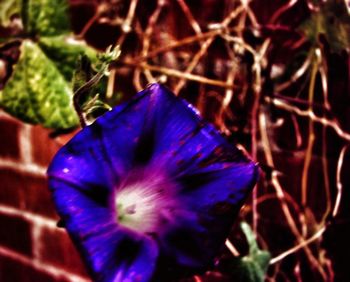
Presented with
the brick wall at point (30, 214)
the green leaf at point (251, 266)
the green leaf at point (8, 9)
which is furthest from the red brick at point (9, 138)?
the green leaf at point (251, 266)

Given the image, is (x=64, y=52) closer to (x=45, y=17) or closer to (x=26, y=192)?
(x=45, y=17)

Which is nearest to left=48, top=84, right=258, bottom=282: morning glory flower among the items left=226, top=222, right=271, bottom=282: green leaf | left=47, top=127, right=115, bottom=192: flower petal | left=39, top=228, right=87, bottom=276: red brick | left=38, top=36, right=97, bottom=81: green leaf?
left=47, top=127, right=115, bottom=192: flower petal

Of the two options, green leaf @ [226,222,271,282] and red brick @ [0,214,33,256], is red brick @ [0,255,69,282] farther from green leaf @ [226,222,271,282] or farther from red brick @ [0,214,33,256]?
green leaf @ [226,222,271,282]

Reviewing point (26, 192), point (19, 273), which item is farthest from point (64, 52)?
point (19, 273)

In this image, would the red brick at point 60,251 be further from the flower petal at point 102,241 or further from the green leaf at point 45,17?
the flower petal at point 102,241

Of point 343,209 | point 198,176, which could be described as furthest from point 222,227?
point 343,209

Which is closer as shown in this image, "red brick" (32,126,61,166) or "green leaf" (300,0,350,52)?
"green leaf" (300,0,350,52)

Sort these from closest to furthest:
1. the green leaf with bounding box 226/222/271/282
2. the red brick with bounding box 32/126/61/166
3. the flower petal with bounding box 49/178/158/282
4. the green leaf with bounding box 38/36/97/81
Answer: the flower petal with bounding box 49/178/158/282 → the green leaf with bounding box 226/222/271/282 → the green leaf with bounding box 38/36/97/81 → the red brick with bounding box 32/126/61/166
